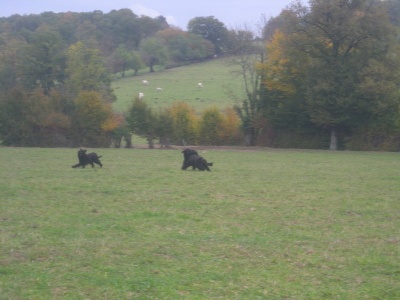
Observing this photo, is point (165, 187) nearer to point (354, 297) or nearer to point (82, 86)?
point (354, 297)

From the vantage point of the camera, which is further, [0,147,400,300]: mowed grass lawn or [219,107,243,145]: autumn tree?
[219,107,243,145]: autumn tree

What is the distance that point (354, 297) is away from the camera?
7230mm

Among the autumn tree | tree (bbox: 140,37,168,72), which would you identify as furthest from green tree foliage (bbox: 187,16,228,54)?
the autumn tree

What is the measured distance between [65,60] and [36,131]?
2352 centimetres

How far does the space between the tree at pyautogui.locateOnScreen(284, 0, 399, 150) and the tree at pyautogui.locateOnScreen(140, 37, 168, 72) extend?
152ft

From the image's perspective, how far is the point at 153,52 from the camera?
86750 mm

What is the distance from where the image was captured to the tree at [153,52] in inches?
3369

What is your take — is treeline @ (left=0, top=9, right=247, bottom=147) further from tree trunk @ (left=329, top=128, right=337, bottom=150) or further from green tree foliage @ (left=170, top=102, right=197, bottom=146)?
tree trunk @ (left=329, top=128, right=337, bottom=150)

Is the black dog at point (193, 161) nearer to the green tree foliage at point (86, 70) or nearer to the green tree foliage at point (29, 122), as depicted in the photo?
the green tree foliage at point (29, 122)

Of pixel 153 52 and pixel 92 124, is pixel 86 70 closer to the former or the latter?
pixel 92 124

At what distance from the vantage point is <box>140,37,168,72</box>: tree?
85562 millimetres

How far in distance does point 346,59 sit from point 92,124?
65.4 feet

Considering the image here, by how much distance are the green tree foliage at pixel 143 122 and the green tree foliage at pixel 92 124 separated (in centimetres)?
141

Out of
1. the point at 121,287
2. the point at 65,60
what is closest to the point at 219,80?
the point at 65,60
